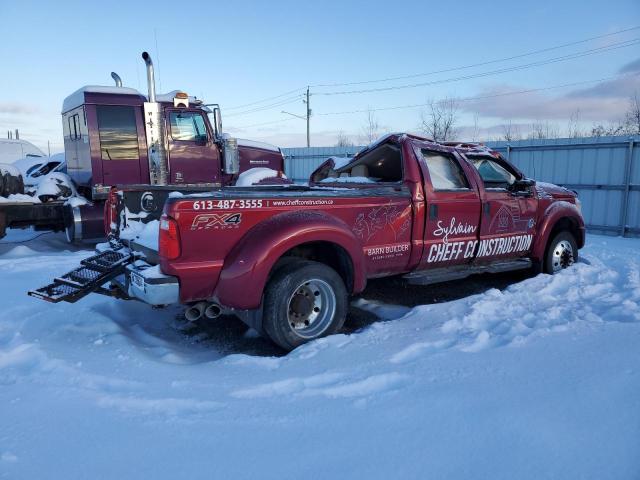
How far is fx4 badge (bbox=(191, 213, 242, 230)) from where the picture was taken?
3.58 m

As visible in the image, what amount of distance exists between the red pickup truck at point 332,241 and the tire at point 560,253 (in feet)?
0.09

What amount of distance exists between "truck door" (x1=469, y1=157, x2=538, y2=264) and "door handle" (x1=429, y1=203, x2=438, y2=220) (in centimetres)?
80

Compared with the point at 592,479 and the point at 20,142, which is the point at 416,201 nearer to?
the point at 592,479

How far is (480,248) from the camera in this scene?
5559mm

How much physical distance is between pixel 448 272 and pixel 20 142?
690 inches

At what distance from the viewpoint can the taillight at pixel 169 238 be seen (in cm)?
351

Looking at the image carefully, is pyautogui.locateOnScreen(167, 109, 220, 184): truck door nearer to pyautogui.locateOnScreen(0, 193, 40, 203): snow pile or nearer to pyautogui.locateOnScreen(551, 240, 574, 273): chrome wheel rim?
pyautogui.locateOnScreen(0, 193, 40, 203): snow pile

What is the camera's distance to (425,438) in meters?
2.44

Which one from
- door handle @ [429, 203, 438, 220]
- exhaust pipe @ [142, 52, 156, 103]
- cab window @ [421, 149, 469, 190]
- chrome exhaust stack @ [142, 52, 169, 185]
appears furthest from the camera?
chrome exhaust stack @ [142, 52, 169, 185]

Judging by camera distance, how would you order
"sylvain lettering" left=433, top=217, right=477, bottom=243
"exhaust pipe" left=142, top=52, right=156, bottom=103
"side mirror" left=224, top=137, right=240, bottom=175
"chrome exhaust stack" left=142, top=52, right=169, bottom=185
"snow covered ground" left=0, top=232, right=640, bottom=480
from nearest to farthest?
"snow covered ground" left=0, top=232, right=640, bottom=480, "sylvain lettering" left=433, top=217, right=477, bottom=243, "exhaust pipe" left=142, top=52, right=156, bottom=103, "chrome exhaust stack" left=142, top=52, right=169, bottom=185, "side mirror" left=224, top=137, right=240, bottom=175

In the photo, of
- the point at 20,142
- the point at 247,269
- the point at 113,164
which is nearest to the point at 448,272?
the point at 247,269

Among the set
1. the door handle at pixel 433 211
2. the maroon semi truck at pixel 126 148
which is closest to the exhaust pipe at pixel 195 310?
the door handle at pixel 433 211

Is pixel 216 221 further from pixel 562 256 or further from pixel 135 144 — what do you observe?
pixel 135 144

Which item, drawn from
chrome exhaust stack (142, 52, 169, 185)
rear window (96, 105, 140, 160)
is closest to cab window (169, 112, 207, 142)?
chrome exhaust stack (142, 52, 169, 185)
